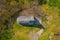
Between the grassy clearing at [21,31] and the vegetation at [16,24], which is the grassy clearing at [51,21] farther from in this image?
the grassy clearing at [21,31]

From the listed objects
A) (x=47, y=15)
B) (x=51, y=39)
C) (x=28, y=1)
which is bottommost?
(x=51, y=39)

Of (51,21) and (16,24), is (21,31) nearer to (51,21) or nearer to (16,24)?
(16,24)

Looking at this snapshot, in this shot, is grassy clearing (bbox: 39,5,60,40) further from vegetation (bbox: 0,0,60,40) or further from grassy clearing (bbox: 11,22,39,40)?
grassy clearing (bbox: 11,22,39,40)

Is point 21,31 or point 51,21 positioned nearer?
point 21,31

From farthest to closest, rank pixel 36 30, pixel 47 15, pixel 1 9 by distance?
pixel 47 15 → pixel 36 30 → pixel 1 9

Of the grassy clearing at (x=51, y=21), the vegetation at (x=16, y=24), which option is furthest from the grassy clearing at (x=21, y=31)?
the grassy clearing at (x=51, y=21)

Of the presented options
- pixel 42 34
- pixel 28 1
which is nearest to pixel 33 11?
pixel 28 1

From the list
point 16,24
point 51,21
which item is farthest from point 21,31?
point 51,21

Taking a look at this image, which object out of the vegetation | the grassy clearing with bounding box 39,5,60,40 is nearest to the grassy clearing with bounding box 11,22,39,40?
the vegetation

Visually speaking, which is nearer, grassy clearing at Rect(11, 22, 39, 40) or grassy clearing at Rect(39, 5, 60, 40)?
grassy clearing at Rect(11, 22, 39, 40)

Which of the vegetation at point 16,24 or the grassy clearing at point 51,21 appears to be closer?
the vegetation at point 16,24

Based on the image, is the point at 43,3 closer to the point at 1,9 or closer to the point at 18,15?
the point at 18,15
